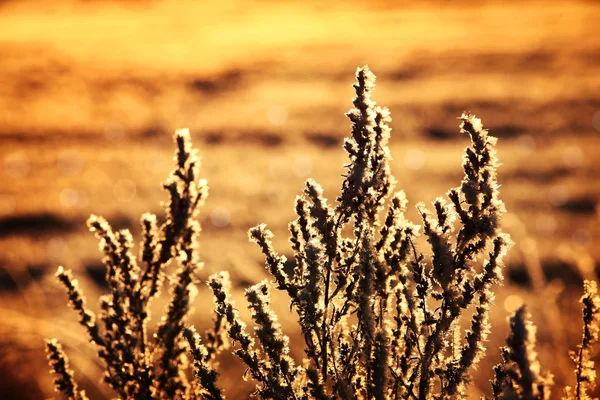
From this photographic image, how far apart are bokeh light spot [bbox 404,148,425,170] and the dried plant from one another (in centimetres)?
694

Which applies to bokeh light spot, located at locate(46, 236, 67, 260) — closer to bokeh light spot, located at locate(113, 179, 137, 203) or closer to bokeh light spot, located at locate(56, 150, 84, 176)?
bokeh light spot, located at locate(113, 179, 137, 203)

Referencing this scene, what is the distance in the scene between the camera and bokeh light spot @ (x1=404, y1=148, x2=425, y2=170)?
29.9 ft

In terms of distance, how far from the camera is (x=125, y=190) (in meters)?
8.82

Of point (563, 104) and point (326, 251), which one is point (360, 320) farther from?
point (563, 104)

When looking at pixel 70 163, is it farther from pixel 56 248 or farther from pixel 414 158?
pixel 414 158

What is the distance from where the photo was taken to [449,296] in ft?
6.55

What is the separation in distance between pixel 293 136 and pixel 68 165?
314 cm

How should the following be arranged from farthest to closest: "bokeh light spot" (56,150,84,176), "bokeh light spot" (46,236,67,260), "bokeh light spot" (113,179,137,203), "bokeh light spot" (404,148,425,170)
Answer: "bokeh light spot" (56,150,84,176) < "bokeh light spot" (404,148,425,170) < "bokeh light spot" (113,179,137,203) < "bokeh light spot" (46,236,67,260)

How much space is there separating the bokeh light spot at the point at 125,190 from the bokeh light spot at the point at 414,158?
139 inches

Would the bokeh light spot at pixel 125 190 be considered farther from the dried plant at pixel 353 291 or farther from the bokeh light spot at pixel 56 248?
the dried plant at pixel 353 291

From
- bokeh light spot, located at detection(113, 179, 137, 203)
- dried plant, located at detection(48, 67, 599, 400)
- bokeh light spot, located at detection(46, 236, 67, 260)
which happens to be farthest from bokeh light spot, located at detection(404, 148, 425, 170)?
dried plant, located at detection(48, 67, 599, 400)

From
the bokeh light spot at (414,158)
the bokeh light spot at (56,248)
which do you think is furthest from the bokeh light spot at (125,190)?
the bokeh light spot at (414,158)

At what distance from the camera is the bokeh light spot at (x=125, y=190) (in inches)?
339

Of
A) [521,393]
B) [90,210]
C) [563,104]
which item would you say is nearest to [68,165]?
[90,210]
